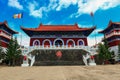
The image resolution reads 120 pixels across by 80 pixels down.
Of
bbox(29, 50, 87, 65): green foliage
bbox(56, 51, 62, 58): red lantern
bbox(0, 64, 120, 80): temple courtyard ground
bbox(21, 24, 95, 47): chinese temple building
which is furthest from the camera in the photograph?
bbox(21, 24, 95, 47): chinese temple building

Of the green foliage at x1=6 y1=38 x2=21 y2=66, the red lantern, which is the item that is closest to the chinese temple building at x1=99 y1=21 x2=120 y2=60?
the red lantern

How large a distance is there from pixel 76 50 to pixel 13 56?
10.9 metres

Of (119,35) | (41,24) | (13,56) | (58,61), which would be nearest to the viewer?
(13,56)

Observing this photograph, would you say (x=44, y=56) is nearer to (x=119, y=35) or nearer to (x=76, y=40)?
(x=76, y=40)

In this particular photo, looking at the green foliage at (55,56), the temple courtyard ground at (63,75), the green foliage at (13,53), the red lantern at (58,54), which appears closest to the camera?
the temple courtyard ground at (63,75)

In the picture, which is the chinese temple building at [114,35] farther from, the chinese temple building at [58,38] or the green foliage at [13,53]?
the green foliage at [13,53]

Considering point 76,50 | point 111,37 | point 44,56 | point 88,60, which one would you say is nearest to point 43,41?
point 44,56

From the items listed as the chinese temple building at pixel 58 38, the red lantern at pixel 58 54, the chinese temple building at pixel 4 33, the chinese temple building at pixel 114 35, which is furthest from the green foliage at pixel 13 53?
the chinese temple building at pixel 114 35

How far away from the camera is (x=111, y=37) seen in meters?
32.0

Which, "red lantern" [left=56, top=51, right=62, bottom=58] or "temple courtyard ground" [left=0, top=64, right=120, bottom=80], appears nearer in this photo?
"temple courtyard ground" [left=0, top=64, right=120, bottom=80]

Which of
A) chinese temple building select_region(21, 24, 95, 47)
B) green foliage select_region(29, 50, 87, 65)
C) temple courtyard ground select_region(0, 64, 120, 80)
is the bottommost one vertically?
temple courtyard ground select_region(0, 64, 120, 80)

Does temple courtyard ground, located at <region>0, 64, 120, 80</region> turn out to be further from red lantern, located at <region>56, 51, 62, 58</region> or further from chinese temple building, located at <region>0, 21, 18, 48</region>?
chinese temple building, located at <region>0, 21, 18, 48</region>

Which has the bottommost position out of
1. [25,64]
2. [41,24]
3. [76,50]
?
[25,64]

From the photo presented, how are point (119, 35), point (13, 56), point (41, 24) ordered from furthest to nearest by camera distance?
point (41, 24), point (119, 35), point (13, 56)
